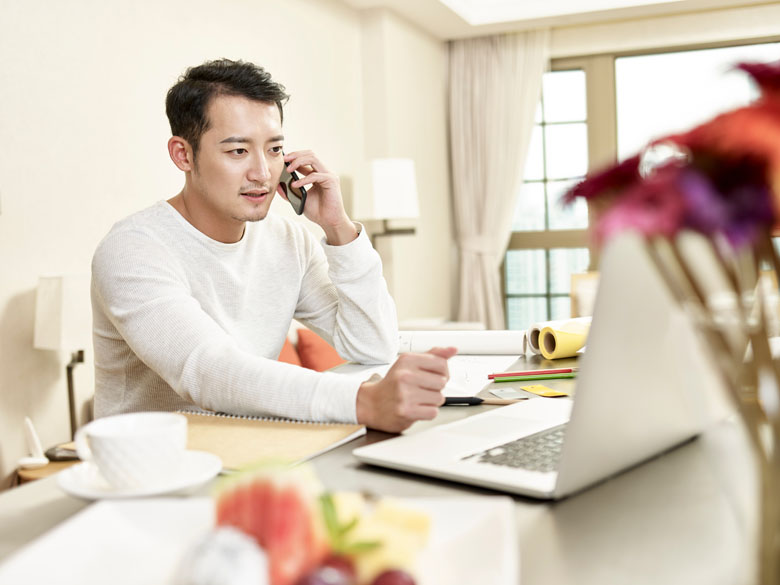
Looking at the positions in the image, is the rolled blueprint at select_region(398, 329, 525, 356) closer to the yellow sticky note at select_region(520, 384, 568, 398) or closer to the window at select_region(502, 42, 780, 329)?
the yellow sticky note at select_region(520, 384, 568, 398)

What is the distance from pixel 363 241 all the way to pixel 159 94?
157cm

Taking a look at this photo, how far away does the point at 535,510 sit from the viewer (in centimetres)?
67

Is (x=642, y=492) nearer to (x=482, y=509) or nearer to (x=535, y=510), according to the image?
(x=535, y=510)

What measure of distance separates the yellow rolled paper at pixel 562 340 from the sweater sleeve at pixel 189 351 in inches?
23.6

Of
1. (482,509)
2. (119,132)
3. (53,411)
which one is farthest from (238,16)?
(482,509)

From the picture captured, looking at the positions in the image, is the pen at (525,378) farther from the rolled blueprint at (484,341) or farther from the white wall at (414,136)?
the white wall at (414,136)

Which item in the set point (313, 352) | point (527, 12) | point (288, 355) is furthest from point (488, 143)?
point (288, 355)

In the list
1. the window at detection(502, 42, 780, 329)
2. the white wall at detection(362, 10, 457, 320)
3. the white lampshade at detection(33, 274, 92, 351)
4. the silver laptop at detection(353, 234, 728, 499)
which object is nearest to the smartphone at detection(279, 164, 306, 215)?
the white lampshade at detection(33, 274, 92, 351)

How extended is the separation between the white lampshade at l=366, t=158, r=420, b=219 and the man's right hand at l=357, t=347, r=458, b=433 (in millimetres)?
3187

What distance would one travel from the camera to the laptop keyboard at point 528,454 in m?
0.76

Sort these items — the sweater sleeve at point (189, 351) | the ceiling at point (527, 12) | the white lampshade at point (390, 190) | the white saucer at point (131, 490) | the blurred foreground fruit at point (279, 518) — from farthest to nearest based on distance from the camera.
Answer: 1. the ceiling at point (527, 12)
2. the white lampshade at point (390, 190)
3. the sweater sleeve at point (189, 351)
4. the white saucer at point (131, 490)
5. the blurred foreground fruit at point (279, 518)

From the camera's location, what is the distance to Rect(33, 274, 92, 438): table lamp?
2.23 meters

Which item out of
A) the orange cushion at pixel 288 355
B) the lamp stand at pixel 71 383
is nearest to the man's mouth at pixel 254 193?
the lamp stand at pixel 71 383

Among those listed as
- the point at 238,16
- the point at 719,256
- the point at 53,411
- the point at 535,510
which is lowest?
the point at 53,411
